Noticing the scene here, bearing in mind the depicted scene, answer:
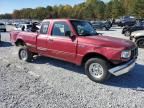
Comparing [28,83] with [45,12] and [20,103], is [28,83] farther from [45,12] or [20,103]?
[45,12]

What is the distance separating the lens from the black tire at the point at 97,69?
6316 mm

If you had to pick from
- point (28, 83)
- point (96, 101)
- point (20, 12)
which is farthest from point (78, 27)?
point (20, 12)

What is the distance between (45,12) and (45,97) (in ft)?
374

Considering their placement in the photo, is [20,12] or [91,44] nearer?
[91,44]

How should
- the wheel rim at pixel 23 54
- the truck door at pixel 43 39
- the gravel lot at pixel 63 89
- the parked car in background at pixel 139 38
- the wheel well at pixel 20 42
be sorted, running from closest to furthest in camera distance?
the gravel lot at pixel 63 89
the truck door at pixel 43 39
the wheel rim at pixel 23 54
the wheel well at pixel 20 42
the parked car in background at pixel 139 38

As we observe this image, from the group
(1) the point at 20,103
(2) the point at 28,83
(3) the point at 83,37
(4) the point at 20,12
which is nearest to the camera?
(1) the point at 20,103

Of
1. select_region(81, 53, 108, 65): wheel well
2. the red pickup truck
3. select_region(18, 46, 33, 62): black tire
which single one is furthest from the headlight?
select_region(18, 46, 33, 62): black tire

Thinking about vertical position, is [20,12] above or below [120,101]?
above

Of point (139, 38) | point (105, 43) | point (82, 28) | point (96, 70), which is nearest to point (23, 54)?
point (82, 28)

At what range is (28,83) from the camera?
638 cm

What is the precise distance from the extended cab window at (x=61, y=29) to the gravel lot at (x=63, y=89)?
1344 mm

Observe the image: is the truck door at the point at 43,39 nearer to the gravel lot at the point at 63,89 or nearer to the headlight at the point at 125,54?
the gravel lot at the point at 63,89

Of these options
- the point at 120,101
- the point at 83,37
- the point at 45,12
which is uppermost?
the point at 45,12

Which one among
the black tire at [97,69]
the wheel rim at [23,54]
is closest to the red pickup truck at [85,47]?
the black tire at [97,69]
